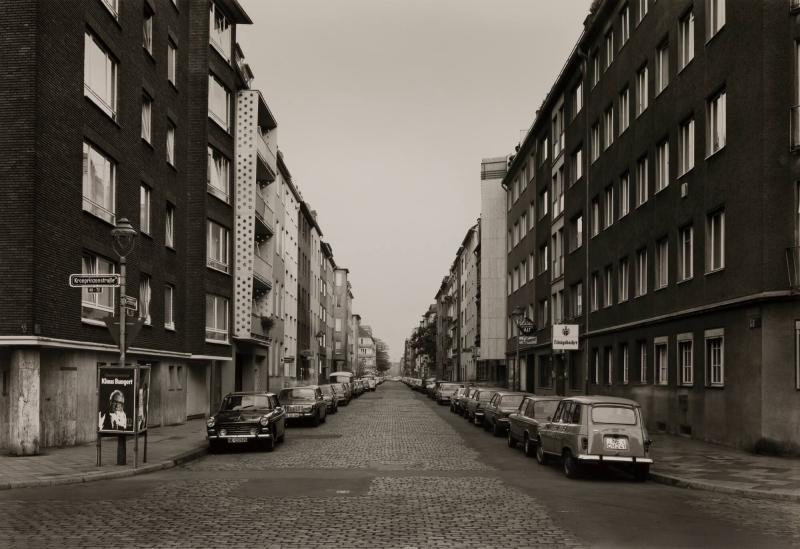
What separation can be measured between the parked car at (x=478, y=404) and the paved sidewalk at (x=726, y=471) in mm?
11071

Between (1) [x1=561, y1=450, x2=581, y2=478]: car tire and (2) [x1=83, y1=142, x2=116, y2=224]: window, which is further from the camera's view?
(2) [x1=83, y1=142, x2=116, y2=224]: window

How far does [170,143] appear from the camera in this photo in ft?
99.6

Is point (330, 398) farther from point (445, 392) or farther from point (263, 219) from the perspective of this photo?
point (445, 392)

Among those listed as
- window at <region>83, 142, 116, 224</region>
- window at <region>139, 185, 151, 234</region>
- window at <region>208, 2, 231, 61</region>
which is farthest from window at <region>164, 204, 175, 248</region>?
window at <region>208, 2, 231, 61</region>

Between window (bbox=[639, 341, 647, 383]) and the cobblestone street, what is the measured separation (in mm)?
11678

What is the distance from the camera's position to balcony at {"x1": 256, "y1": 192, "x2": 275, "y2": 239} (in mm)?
41125

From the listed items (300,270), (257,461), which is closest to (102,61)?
(257,461)

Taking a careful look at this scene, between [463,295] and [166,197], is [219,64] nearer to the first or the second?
[166,197]

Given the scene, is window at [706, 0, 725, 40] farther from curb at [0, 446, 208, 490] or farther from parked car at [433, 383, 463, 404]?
parked car at [433, 383, 463, 404]

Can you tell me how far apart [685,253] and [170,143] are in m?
17.0

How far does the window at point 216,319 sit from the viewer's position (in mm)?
33925

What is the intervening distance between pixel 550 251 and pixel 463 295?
2030 inches

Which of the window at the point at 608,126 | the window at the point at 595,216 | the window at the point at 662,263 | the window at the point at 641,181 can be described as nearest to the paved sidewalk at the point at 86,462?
the window at the point at 662,263

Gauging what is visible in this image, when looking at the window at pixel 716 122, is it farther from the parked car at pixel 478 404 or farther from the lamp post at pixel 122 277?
the lamp post at pixel 122 277
